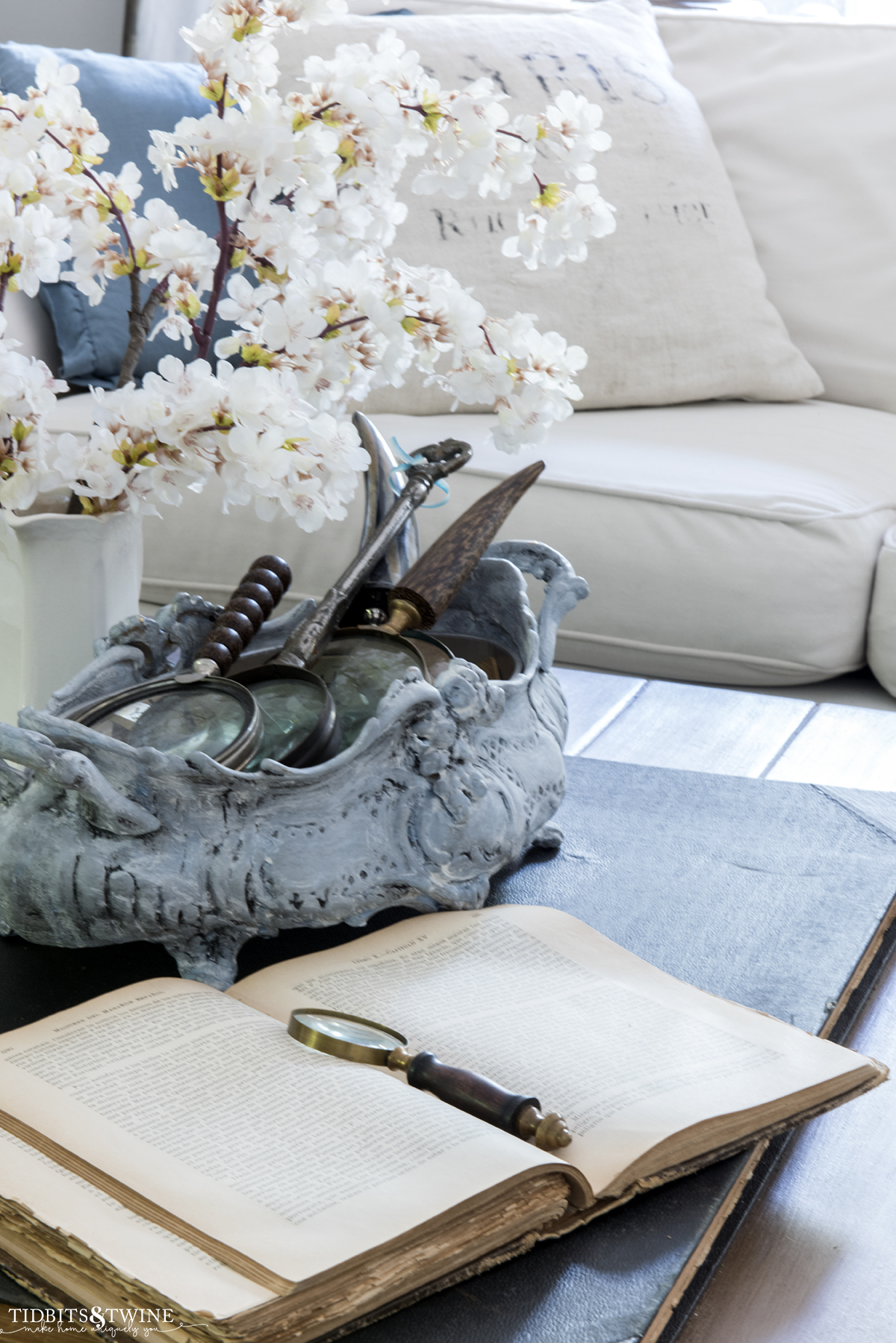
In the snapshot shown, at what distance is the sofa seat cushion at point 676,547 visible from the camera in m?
1.56

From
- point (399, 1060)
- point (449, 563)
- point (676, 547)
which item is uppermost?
point (449, 563)

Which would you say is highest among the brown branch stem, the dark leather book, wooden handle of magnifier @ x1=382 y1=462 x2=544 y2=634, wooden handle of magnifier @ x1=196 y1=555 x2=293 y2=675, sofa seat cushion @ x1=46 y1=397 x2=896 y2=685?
the brown branch stem

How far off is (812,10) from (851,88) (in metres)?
0.71

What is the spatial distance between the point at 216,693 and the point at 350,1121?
0.25 metres

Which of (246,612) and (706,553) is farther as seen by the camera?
(706,553)

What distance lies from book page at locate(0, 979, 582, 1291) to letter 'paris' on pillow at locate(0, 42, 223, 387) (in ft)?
4.39

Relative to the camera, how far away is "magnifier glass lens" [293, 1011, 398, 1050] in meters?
0.55

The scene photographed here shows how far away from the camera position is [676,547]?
5.16ft

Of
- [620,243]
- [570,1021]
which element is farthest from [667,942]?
[620,243]

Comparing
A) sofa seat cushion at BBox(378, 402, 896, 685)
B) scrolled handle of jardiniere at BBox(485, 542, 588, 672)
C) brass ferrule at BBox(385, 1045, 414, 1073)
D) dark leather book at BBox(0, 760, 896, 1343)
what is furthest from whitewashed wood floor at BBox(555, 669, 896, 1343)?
sofa seat cushion at BBox(378, 402, 896, 685)

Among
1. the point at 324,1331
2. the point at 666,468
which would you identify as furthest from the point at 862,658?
the point at 324,1331

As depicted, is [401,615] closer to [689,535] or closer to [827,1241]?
[827,1241]

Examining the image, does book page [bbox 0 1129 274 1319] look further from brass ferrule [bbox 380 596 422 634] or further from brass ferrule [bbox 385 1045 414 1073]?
brass ferrule [bbox 380 596 422 634]

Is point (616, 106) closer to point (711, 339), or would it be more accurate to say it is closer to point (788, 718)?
point (711, 339)
